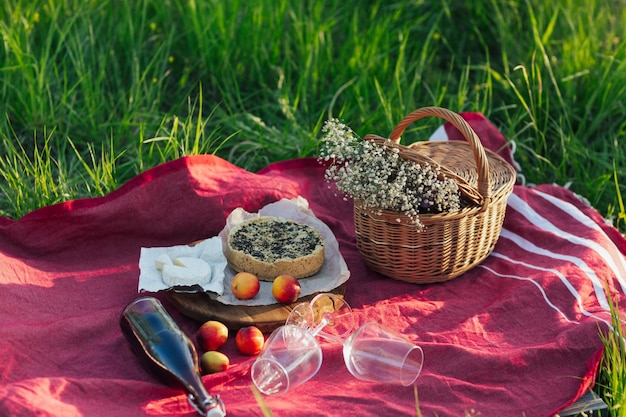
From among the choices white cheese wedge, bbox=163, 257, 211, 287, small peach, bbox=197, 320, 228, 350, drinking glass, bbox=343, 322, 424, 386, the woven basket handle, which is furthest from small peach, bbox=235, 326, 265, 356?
the woven basket handle

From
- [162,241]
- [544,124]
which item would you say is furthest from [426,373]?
[544,124]

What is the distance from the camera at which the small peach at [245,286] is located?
2.93 meters

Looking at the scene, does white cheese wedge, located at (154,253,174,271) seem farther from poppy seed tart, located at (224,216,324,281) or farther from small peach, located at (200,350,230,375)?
small peach, located at (200,350,230,375)

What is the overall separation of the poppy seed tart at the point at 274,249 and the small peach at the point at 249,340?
0.30 m

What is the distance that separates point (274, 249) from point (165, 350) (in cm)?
72

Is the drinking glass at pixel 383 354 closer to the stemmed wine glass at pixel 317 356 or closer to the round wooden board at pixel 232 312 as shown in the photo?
the stemmed wine glass at pixel 317 356

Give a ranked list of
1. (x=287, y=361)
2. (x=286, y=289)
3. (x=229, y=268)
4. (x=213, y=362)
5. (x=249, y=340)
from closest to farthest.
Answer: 1. (x=287, y=361)
2. (x=213, y=362)
3. (x=249, y=340)
4. (x=286, y=289)
5. (x=229, y=268)

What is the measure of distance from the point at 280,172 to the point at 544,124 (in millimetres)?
1507

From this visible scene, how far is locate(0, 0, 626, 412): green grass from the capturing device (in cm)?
410

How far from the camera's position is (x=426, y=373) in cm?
271

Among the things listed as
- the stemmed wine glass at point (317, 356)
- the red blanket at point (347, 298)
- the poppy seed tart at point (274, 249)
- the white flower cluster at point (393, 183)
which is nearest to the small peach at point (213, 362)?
the red blanket at point (347, 298)

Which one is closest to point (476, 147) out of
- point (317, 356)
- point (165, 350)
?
point (317, 356)

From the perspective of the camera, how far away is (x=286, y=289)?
2908mm

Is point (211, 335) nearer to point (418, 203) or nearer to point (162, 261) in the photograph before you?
point (162, 261)
